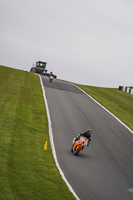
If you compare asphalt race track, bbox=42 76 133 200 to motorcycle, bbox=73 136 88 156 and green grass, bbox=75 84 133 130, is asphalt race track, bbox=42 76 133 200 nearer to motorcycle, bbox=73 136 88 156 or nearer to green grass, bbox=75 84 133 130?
motorcycle, bbox=73 136 88 156

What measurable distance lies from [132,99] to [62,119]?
21.0 meters

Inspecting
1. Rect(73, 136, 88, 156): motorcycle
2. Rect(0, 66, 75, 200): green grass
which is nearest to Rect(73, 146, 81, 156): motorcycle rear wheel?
Rect(73, 136, 88, 156): motorcycle

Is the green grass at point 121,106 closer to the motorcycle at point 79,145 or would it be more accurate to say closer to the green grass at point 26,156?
the green grass at point 26,156

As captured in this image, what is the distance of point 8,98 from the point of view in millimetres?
25750

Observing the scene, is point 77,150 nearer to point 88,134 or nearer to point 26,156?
point 88,134

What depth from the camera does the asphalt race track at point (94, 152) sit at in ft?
37.5

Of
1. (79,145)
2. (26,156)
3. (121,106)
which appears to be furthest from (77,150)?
(121,106)

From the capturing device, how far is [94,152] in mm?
16562

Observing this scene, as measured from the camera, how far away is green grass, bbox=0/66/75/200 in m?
9.31

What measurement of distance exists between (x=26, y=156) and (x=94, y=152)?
455 cm

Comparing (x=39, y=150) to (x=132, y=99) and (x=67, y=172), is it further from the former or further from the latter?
(x=132, y=99)

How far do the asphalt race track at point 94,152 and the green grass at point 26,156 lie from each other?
0.70 meters

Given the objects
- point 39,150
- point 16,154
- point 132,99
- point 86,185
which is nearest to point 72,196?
point 86,185

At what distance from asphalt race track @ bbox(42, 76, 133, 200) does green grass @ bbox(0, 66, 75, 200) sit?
699 millimetres
